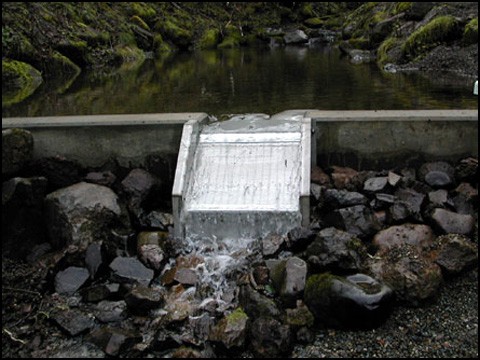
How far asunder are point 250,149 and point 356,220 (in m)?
2.01

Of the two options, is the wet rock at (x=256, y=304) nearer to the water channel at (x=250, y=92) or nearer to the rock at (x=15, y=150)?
the rock at (x=15, y=150)

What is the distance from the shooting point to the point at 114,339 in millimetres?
5102

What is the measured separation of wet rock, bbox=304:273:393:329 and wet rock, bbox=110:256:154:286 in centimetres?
207

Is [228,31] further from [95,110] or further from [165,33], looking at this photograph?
[95,110]

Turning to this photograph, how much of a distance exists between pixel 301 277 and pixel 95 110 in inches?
288

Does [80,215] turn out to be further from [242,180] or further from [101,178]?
[242,180]

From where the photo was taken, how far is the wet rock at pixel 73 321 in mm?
5387

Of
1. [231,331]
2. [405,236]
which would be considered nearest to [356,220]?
[405,236]

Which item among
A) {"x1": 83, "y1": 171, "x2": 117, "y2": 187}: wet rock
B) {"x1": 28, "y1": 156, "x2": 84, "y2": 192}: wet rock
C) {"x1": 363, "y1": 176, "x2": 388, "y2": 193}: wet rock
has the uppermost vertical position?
{"x1": 28, "y1": 156, "x2": 84, "y2": 192}: wet rock

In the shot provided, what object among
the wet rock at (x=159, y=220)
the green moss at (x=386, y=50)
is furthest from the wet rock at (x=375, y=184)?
the green moss at (x=386, y=50)

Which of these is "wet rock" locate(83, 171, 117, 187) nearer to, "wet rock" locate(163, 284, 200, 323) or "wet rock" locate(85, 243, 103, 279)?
"wet rock" locate(85, 243, 103, 279)

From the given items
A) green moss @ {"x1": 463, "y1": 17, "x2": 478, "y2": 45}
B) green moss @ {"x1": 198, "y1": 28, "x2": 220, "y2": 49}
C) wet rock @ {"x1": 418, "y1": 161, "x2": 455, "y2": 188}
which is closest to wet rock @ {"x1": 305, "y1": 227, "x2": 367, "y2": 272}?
wet rock @ {"x1": 418, "y1": 161, "x2": 455, "y2": 188}

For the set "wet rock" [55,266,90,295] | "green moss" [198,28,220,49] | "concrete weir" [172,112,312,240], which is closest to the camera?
"wet rock" [55,266,90,295]

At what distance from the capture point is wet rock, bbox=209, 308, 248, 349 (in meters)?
4.98
